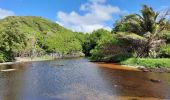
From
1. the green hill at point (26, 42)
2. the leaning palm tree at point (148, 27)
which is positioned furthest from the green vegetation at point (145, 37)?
the green hill at point (26, 42)

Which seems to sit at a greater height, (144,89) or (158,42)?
(158,42)

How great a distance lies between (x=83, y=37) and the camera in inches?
5349

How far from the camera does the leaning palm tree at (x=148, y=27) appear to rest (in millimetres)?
55094

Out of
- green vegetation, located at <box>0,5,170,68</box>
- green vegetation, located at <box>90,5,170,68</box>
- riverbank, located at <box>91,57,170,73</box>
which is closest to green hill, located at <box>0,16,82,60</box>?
green vegetation, located at <box>0,5,170,68</box>

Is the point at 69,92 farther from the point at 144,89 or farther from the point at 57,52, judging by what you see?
the point at 57,52

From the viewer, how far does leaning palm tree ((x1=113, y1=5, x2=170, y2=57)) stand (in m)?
55.1

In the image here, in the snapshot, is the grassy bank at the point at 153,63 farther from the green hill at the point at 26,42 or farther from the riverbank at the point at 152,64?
the green hill at the point at 26,42

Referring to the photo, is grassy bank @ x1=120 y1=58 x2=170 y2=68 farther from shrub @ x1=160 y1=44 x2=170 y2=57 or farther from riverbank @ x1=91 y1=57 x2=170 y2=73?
shrub @ x1=160 y1=44 x2=170 y2=57

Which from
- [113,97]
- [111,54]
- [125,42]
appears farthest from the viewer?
[111,54]

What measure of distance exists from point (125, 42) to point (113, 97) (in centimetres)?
3949

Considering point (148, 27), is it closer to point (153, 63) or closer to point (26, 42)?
point (153, 63)

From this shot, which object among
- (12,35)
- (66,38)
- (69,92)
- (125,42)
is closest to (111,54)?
(125,42)

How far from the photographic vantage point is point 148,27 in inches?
2228

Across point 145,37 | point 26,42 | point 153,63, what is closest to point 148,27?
point 145,37
